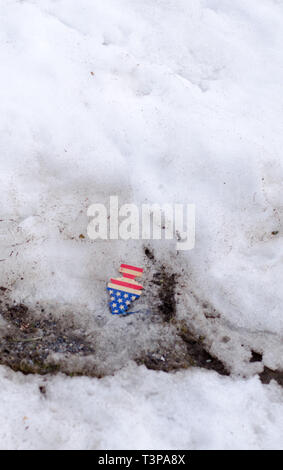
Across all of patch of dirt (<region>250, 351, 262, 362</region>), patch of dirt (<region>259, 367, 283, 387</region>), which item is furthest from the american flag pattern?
patch of dirt (<region>259, 367, 283, 387</region>)

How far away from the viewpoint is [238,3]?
375cm

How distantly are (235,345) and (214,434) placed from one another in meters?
0.75

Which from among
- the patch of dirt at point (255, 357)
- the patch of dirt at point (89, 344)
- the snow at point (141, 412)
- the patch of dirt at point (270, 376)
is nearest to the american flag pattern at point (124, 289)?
the patch of dirt at point (89, 344)

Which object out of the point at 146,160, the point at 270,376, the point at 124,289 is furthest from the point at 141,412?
the point at 146,160

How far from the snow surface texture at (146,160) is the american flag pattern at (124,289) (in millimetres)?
85

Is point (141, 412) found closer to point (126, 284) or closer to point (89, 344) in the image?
point (89, 344)

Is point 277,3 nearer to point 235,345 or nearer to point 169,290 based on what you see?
point 169,290

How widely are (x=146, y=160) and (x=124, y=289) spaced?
1.31 meters

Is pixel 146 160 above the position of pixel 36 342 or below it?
above

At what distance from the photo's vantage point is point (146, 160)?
3.31 metres

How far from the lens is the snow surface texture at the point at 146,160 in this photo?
304cm

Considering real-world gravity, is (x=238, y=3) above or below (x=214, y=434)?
above

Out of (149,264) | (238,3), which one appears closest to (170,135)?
(149,264)

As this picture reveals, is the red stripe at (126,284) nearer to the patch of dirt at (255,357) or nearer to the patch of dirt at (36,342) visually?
the patch of dirt at (36,342)
